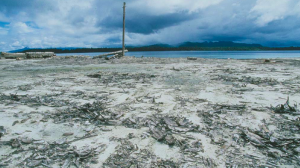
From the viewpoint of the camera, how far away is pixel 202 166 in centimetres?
204

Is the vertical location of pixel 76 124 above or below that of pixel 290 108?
below

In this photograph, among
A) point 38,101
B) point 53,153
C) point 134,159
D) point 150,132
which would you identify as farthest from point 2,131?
point 150,132

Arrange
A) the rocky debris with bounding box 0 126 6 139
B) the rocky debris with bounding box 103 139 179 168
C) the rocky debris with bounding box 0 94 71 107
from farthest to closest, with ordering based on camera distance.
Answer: the rocky debris with bounding box 0 94 71 107
the rocky debris with bounding box 0 126 6 139
the rocky debris with bounding box 103 139 179 168

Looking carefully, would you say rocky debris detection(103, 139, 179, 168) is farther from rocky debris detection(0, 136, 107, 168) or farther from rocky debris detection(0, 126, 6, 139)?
rocky debris detection(0, 126, 6, 139)

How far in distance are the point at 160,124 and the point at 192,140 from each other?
0.71 metres

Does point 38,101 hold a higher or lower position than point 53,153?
higher

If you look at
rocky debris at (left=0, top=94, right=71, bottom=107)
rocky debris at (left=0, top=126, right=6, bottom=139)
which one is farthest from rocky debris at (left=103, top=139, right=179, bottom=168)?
rocky debris at (left=0, top=94, right=71, bottom=107)

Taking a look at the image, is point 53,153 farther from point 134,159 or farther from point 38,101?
point 38,101

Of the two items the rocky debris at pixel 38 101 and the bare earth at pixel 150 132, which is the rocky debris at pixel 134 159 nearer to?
the bare earth at pixel 150 132

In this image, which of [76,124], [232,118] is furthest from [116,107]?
[232,118]

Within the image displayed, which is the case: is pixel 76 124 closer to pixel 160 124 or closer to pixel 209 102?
pixel 160 124

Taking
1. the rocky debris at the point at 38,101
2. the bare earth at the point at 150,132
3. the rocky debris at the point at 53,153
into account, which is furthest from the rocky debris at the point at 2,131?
the rocky debris at the point at 38,101

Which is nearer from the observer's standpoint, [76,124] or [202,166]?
[202,166]

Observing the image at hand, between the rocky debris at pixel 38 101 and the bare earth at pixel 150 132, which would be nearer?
the bare earth at pixel 150 132
